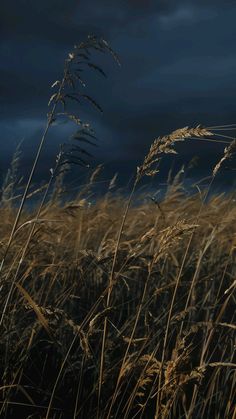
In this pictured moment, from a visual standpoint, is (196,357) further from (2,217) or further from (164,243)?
(2,217)

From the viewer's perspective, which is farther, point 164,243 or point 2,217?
point 2,217

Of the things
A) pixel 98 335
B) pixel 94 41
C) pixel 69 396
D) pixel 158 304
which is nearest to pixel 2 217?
pixel 158 304

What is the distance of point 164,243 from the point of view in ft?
6.09

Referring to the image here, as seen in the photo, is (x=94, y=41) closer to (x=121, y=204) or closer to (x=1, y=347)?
(x=1, y=347)

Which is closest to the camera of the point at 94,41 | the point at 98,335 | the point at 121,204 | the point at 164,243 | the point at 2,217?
the point at 164,243

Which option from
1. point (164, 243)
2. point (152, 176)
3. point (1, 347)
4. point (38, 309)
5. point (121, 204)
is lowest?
point (1, 347)

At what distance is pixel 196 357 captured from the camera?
136 inches

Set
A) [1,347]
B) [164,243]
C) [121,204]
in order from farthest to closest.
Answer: [121,204], [1,347], [164,243]

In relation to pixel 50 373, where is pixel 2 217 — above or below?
above

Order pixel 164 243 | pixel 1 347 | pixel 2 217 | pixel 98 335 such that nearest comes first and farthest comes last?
pixel 164 243
pixel 1 347
pixel 98 335
pixel 2 217

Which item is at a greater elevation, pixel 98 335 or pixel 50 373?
pixel 98 335

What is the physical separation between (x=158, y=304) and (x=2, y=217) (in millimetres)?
3224

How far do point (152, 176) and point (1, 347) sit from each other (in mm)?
1367

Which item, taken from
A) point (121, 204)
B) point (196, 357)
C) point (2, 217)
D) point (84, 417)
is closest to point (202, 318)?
point (196, 357)
